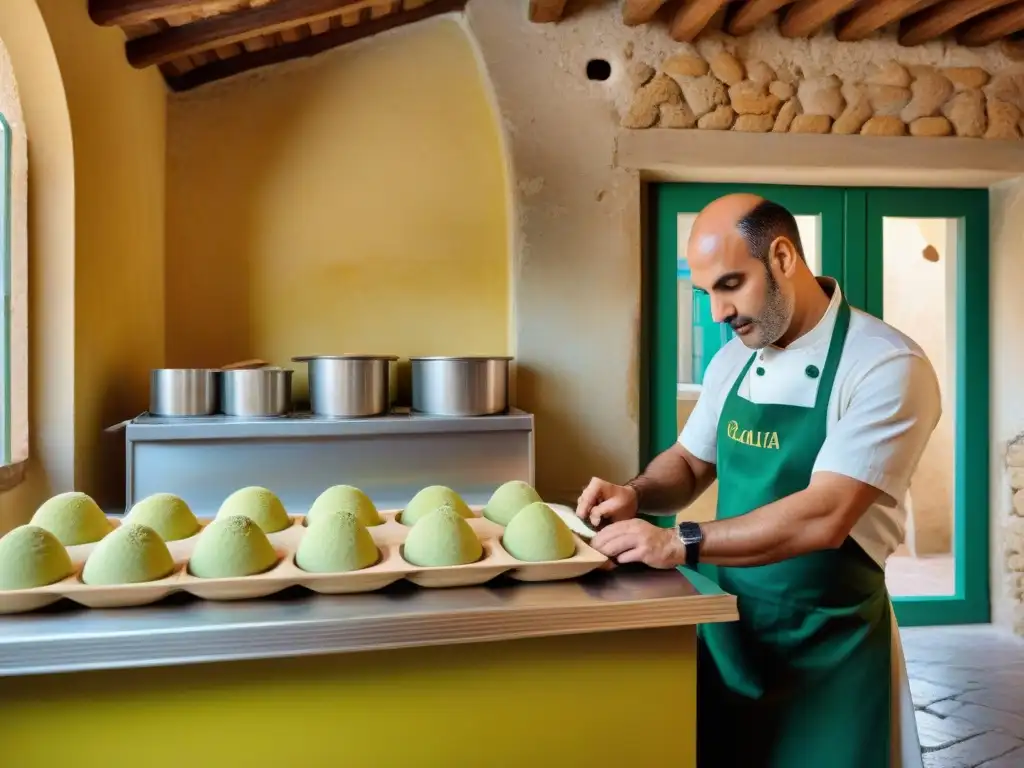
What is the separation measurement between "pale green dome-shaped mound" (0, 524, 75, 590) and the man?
89 cm

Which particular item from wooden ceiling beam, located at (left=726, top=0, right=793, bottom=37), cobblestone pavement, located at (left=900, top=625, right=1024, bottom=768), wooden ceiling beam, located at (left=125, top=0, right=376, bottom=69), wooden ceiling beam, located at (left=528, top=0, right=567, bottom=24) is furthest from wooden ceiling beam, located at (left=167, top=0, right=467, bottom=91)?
cobblestone pavement, located at (left=900, top=625, right=1024, bottom=768)

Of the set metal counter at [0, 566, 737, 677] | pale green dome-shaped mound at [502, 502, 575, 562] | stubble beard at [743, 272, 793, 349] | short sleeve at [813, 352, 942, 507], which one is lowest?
metal counter at [0, 566, 737, 677]

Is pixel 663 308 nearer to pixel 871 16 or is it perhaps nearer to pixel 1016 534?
pixel 871 16

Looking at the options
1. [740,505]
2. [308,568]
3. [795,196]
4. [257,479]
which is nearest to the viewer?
[308,568]

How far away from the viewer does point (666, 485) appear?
195 centimetres

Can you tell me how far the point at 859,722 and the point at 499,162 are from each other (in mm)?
2492

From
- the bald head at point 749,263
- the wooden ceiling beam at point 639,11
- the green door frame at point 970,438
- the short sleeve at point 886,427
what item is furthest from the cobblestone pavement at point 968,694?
the wooden ceiling beam at point 639,11

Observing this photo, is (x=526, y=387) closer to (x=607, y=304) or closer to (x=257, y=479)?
(x=607, y=304)

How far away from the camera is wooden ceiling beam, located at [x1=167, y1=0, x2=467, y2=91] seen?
3.13m

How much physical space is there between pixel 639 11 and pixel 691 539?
91.5 inches

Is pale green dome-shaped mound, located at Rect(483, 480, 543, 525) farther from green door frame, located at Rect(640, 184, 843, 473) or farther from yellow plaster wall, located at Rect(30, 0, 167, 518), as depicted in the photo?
green door frame, located at Rect(640, 184, 843, 473)

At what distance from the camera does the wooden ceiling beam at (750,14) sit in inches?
115

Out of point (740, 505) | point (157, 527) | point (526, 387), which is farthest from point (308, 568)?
point (526, 387)

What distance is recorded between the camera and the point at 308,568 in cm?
121
